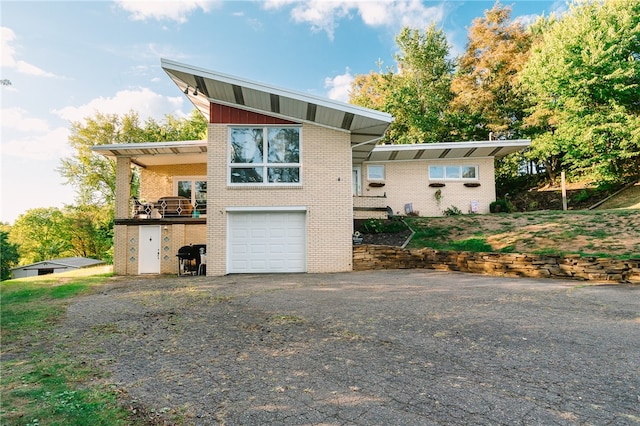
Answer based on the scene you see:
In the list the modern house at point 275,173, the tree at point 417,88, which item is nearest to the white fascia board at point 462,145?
the modern house at point 275,173

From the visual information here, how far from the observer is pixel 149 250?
12359mm

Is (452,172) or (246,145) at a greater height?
(452,172)

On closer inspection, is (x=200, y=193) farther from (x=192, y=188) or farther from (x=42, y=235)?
(x=42, y=235)

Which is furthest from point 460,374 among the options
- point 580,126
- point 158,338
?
point 580,126

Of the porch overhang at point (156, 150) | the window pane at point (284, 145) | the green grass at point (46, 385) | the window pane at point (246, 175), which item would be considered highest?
the porch overhang at point (156, 150)

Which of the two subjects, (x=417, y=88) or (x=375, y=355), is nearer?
(x=375, y=355)

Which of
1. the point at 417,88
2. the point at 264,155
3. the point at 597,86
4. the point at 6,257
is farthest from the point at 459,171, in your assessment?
the point at 6,257

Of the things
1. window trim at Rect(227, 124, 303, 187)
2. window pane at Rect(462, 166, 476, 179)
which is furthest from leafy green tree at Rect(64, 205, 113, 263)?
window pane at Rect(462, 166, 476, 179)

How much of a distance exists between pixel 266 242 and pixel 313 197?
2.08m

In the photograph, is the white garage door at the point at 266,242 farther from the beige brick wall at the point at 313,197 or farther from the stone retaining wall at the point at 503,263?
the stone retaining wall at the point at 503,263

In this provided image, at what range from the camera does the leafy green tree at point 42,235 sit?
142ft

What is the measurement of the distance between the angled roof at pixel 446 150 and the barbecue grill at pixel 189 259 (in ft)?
30.0

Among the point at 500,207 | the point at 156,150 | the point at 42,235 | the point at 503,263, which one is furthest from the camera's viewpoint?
the point at 42,235

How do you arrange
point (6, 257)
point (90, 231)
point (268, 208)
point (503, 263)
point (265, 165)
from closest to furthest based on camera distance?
point (503, 263) < point (268, 208) < point (265, 165) < point (6, 257) < point (90, 231)
